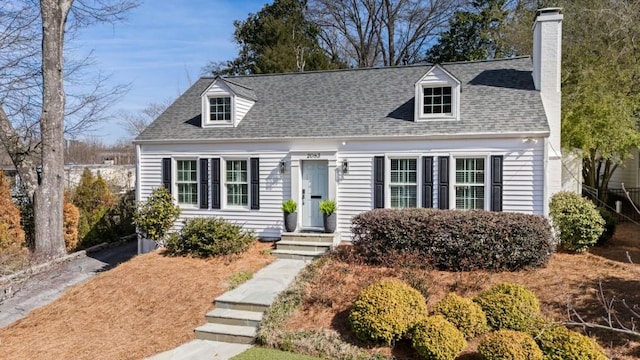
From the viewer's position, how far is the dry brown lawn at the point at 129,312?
308 inches

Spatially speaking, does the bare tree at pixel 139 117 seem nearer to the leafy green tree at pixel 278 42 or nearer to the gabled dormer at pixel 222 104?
the leafy green tree at pixel 278 42

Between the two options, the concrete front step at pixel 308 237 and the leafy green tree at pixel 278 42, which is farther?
the leafy green tree at pixel 278 42

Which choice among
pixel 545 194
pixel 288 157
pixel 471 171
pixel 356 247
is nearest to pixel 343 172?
pixel 288 157

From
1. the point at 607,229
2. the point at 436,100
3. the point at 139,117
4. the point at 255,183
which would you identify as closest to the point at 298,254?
the point at 255,183

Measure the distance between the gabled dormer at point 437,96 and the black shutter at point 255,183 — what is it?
4.88m

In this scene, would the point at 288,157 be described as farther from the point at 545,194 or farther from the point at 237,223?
the point at 545,194

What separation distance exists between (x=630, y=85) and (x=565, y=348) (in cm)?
1337

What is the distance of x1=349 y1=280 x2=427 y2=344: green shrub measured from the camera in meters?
6.88

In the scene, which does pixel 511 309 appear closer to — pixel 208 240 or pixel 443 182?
pixel 443 182

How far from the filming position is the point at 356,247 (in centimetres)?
1062

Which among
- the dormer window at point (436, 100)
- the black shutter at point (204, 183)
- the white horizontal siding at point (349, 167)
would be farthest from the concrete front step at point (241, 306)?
the dormer window at point (436, 100)

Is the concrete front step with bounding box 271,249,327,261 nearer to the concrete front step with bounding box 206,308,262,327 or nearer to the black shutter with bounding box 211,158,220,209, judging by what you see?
the black shutter with bounding box 211,158,220,209

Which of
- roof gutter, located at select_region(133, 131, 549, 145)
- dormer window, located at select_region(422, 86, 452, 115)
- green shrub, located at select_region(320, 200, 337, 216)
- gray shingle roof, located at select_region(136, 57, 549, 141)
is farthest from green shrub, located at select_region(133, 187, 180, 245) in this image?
dormer window, located at select_region(422, 86, 452, 115)

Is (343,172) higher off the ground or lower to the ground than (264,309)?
higher
